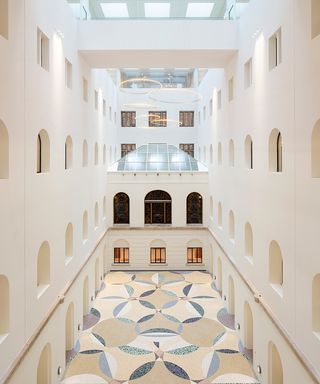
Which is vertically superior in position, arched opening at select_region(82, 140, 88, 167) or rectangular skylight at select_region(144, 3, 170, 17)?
rectangular skylight at select_region(144, 3, 170, 17)

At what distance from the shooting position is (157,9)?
65.3 feet

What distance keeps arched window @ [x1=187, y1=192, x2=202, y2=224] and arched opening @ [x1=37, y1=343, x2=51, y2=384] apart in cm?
1669

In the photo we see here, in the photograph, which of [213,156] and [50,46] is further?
[213,156]

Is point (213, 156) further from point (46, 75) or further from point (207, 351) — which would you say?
point (46, 75)

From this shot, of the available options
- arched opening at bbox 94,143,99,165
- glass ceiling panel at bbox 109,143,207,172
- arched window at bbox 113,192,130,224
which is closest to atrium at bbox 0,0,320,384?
arched window at bbox 113,192,130,224

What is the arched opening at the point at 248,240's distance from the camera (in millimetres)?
15391

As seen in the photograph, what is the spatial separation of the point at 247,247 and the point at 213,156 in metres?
9.34

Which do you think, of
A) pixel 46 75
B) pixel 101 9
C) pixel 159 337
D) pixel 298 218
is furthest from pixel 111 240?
pixel 298 218

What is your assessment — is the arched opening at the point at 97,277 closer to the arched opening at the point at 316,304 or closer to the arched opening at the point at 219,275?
the arched opening at the point at 219,275

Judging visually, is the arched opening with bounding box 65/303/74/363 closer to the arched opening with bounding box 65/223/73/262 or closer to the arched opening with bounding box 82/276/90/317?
the arched opening with bounding box 65/223/73/262

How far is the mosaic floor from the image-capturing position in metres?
13.8

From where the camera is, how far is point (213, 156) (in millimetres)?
23734

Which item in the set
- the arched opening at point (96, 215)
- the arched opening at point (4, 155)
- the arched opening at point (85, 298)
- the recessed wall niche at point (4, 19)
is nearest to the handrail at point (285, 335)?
the arched opening at point (85, 298)

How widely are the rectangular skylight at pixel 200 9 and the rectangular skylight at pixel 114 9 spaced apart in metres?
3.22
